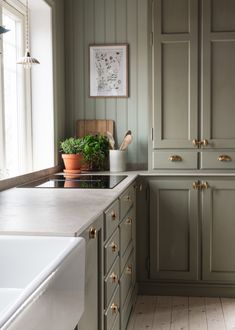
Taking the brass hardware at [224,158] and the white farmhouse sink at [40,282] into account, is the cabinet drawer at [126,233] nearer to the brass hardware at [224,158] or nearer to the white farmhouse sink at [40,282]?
the brass hardware at [224,158]

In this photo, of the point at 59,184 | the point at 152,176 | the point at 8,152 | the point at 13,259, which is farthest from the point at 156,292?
the point at 13,259

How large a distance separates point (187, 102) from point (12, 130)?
1.25 metres

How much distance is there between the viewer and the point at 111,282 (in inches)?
89.9

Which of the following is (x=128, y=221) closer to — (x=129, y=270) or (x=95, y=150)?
(x=129, y=270)

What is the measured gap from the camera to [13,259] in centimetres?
141

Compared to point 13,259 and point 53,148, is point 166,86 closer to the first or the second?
point 53,148

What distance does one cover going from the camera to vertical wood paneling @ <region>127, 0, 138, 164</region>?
384 centimetres

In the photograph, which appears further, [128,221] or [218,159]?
[218,159]

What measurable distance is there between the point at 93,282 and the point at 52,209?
33 cm

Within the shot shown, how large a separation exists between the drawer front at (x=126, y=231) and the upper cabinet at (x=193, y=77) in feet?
2.28

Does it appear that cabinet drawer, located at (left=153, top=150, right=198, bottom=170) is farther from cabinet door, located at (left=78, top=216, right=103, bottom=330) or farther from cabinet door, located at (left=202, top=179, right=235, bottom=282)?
cabinet door, located at (left=78, top=216, right=103, bottom=330)

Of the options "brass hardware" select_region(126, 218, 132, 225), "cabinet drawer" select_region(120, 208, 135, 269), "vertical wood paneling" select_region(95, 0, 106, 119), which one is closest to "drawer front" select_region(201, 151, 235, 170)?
"cabinet drawer" select_region(120, 208, 135, 269)

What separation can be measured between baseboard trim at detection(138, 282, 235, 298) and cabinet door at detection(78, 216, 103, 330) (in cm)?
156

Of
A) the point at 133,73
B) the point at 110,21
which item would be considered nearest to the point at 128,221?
the point at 133,73
